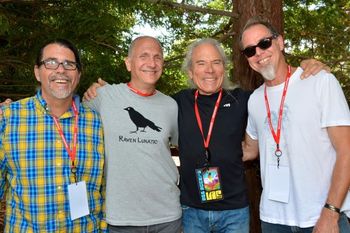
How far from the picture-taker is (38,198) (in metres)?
2.50

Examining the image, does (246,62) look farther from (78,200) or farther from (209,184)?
(78,200)

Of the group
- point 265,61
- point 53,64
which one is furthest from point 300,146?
point 53,64

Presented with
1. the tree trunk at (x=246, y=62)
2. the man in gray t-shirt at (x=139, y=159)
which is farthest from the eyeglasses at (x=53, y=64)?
the tree trunk at (x=246, y=62)

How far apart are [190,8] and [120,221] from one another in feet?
8.35

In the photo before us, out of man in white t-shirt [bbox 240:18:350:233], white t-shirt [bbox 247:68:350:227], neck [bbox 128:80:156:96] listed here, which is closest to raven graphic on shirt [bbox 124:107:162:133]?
neck [bbox 128:80:156:96]

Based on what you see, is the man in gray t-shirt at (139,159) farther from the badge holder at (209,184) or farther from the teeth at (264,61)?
the teeth at (264,61)

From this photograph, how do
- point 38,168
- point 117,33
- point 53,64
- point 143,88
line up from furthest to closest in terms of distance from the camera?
point 117,33, point 143,88, point 53,64, point 38,168

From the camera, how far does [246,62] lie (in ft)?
13.9

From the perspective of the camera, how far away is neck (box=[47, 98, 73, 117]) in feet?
8.73

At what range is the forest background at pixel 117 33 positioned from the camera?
14.0 feet

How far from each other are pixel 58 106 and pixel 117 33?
325 cm

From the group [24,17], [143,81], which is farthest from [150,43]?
[24,17]

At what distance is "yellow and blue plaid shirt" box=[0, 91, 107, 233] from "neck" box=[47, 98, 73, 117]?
0.17 feet

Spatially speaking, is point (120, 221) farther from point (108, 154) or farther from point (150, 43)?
point (150, 43)
